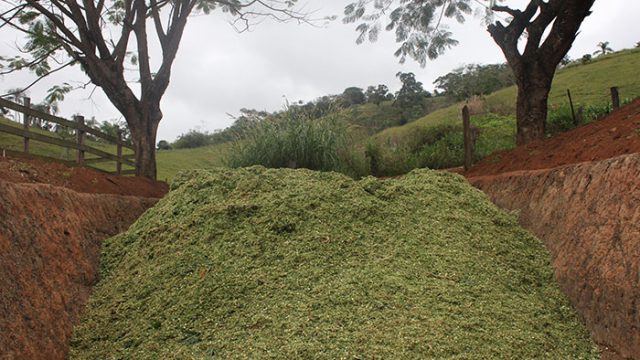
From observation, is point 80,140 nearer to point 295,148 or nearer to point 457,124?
point 295,148

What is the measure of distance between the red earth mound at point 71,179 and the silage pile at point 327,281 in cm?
189

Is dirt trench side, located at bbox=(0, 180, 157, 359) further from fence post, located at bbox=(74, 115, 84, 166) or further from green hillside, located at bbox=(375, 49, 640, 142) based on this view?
green hillside, located at bbox=(375, 49, 640, 142)

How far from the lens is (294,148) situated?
7.00 metres

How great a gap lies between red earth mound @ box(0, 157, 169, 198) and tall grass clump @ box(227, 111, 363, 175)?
1329 millimetres

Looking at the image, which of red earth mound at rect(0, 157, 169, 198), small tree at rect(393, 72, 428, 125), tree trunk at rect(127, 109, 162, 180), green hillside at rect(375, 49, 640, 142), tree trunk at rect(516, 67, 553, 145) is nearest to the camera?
red earth mound at rect(0, 157, 169, 198)

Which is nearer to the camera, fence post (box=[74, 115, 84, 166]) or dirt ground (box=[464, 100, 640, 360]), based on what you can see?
dirt ground (box=[464, 100, 640, 360])

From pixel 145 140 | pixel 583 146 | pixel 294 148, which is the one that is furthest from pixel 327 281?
pixel 145 140

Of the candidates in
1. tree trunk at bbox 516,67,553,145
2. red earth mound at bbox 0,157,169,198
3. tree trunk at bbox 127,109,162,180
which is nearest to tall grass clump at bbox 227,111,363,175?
red earth mound at bbox 0,157,169,198

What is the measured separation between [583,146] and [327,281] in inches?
119

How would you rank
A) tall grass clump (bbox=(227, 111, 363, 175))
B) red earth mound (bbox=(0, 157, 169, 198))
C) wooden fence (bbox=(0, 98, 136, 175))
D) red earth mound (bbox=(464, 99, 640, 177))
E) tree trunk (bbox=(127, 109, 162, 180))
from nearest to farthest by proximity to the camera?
red earth mound (bbox=(464, 99, 640, 177)), red earth mound (bbox=(0, 157, 169, 198)), tall grass clump (bbox=(227, 111, 363, 175)), wooden fence (bbox=(0, 98, 136, 175)), tree trunk (bbox=(127, 109, 162, 180))

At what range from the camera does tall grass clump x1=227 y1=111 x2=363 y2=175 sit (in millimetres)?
6992

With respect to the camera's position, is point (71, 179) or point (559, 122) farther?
point (559, 122)

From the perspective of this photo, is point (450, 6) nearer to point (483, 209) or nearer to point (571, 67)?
point (483, 209)

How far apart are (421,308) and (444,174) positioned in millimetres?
2359
